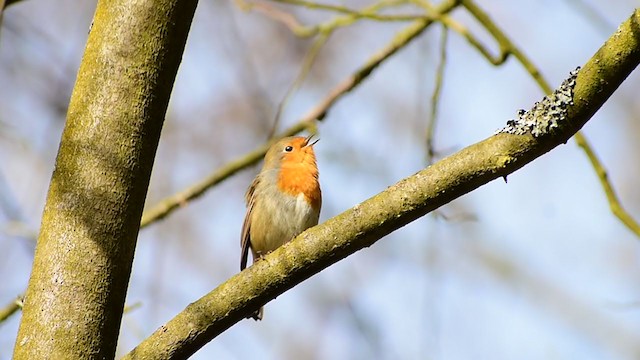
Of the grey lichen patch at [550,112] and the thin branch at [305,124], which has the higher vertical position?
the thin branch at [305,124]

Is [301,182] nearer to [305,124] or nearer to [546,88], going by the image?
[305,124]

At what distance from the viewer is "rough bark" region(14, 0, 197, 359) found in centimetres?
207

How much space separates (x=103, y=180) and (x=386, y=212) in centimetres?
71

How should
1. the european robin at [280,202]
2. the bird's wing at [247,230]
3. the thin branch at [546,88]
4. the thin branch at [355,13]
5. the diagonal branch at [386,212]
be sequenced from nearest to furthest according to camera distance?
the diagonal branch at [386,212]
the thin branch at [546,88]
the thin branch at [355,13]
the european robin at [280,202]
the bird's wing at [247,230]

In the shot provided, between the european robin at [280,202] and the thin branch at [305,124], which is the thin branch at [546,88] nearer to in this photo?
the thin branch at [305,124]

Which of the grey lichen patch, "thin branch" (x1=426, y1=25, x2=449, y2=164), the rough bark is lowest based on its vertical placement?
the grey lichen patch

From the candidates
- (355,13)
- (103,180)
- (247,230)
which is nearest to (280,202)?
(247,230)

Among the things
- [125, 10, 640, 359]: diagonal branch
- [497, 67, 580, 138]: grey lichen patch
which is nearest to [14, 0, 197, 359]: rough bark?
[125, 10, 640, 359]: diagonal branch

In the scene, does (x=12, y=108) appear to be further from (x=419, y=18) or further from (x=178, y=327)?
(x=178, y=327)

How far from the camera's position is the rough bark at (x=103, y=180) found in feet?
6.81

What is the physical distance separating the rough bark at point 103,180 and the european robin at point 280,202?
2292mm

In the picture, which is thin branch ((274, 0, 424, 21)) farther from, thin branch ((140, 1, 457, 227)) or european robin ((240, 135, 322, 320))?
european robin ((240, 135, 322, 320))

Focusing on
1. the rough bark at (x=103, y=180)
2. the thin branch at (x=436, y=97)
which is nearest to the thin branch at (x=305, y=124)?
the thin branch at (x=436, y=97)

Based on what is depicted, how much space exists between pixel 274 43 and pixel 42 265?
18.8 feet
